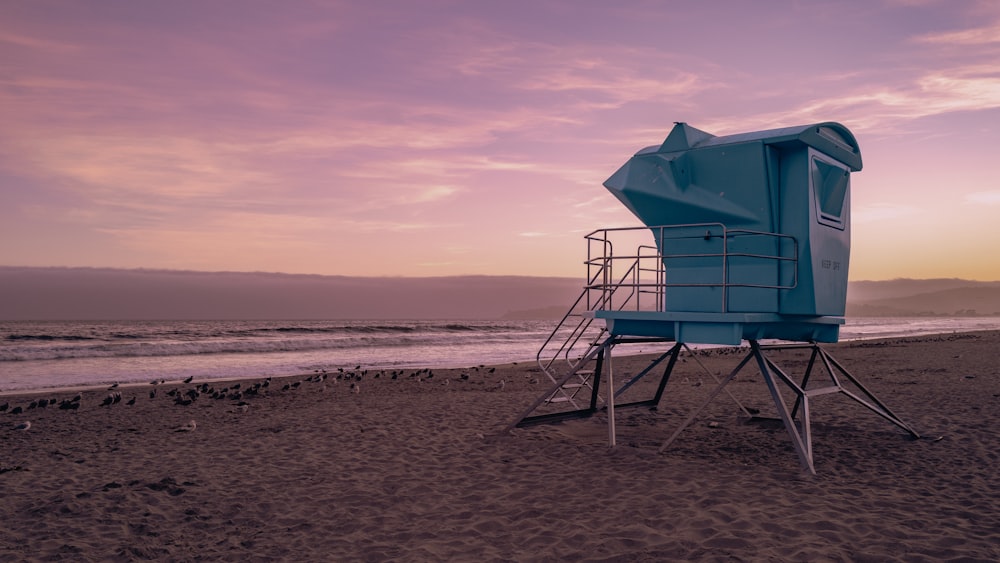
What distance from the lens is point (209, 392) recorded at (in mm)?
18422

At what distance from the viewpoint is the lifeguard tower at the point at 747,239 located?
945cm

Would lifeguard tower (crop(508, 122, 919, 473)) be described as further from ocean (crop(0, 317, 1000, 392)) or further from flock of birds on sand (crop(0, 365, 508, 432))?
ocean (crop(0, 317, 1000, 392))

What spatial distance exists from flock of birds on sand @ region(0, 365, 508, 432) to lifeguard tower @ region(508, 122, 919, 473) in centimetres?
966

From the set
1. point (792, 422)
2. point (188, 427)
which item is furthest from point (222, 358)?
point (792, 422)

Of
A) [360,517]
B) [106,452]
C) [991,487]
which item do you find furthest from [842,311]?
[106,452]

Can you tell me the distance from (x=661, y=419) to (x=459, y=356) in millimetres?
22896

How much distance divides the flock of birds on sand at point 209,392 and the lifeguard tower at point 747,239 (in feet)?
31.7

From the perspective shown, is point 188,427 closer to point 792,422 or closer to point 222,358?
point 792,422

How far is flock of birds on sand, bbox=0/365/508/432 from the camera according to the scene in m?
15.6

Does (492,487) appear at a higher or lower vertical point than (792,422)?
lower

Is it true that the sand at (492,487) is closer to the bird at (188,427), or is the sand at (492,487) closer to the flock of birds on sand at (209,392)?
the bird at (188,427)

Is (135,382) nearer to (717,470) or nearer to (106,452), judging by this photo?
(106,452)

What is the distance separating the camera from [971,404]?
13.9 meters

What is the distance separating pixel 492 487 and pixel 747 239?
524 cm
